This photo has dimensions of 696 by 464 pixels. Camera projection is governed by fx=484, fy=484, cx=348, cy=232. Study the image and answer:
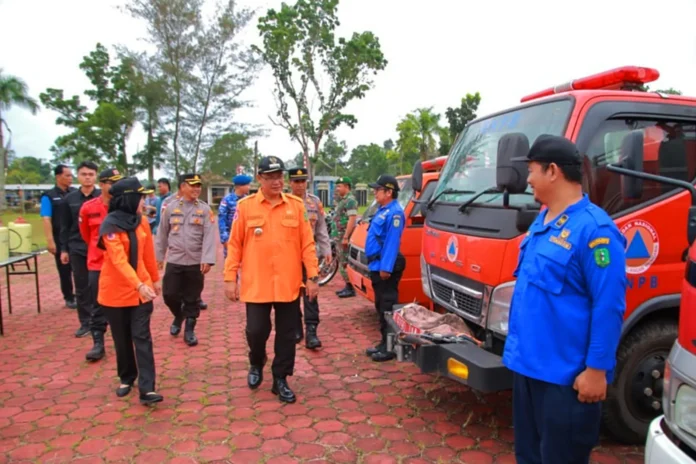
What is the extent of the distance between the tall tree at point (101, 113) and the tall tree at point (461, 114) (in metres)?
23.4

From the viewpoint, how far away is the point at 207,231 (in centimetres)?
536

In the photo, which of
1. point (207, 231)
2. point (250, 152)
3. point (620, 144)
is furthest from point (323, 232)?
point (250, 152)

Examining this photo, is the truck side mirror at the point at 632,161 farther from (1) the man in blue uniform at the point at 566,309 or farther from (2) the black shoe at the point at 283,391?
(2) the black shoe at the point at 283,391

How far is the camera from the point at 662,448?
190cm

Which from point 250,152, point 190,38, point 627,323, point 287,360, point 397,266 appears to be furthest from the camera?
point 250,152

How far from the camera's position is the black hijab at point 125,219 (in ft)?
12.3

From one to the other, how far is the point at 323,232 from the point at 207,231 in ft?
4.41

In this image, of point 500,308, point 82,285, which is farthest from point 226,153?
point 500,308

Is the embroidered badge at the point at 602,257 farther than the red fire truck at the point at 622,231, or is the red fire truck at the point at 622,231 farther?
the red fire truck at the point at 622,231

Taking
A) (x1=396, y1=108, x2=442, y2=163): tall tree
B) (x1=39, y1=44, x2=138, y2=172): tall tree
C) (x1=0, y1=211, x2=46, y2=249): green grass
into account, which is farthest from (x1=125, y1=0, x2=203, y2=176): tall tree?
(x1=396, y1=108, x2=442, y2=163): tall tree

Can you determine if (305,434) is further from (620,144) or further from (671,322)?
(620,144)

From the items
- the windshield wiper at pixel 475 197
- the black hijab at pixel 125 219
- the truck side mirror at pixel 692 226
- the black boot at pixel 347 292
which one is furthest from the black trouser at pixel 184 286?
the truck side mirror at pixel 692 226

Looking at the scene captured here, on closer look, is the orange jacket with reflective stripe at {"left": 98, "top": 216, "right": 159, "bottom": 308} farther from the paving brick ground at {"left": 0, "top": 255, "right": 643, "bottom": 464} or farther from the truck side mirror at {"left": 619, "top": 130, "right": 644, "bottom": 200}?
the truck side mirror at {"left": 619, "top": 130, "right": 644, "bottom": 200}

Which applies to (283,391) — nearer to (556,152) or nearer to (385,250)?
(385,250)
